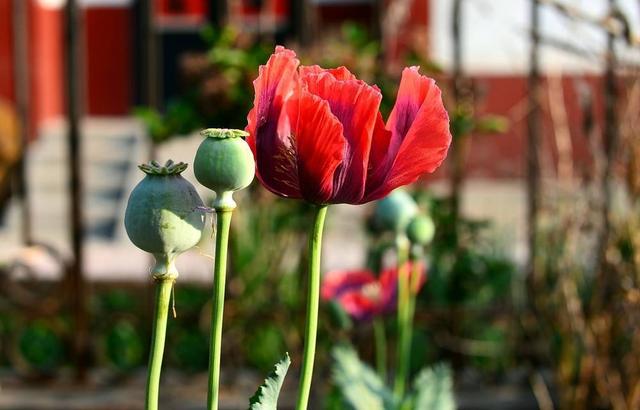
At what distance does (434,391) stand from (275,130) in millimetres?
536

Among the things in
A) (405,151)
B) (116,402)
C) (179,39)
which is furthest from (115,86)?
(405,151)

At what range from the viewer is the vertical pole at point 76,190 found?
274 centimetres

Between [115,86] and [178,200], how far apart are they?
10.2 m

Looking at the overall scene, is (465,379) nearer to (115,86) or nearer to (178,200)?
(178,200)

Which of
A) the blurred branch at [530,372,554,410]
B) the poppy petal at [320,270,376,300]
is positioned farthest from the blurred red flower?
the blurred branch at [530,372,554,410]

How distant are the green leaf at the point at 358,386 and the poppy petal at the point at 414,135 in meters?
0.48

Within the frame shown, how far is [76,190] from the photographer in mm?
2799

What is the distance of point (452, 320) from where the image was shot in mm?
2787

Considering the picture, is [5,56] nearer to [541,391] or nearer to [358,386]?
[541,391]

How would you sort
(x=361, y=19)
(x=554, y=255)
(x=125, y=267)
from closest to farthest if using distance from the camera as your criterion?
1. (x=554, y=255)
2. (x=125, y=267)
3. (x=361, y=19)

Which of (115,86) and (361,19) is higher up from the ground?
(361,19)

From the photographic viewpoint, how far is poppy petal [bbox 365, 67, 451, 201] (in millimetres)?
759

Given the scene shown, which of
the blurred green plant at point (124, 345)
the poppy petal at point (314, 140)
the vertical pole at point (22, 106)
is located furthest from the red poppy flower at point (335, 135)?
the vertical pole at point (22, 106)

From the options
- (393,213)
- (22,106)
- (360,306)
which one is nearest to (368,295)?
(360,306)
